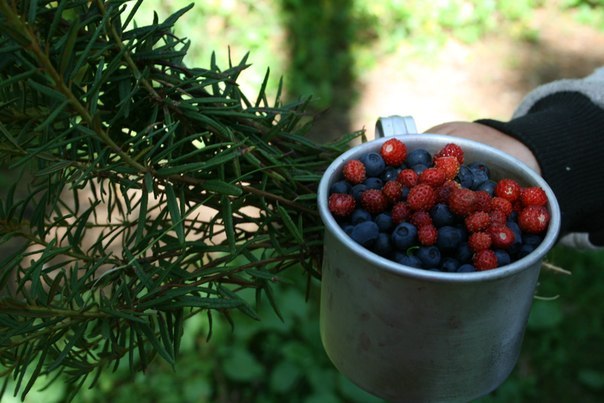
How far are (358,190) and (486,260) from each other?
15 cm

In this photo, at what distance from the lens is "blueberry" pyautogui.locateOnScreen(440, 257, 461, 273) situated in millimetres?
720

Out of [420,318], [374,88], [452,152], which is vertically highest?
[452,152]

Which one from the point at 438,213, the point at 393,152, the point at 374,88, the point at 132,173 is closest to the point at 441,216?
the point at 438,213

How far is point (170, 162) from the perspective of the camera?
28.2 inches

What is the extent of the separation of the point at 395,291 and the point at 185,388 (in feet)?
4.13

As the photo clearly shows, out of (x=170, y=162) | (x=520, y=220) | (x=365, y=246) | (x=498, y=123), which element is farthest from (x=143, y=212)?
(x=498, y=123)

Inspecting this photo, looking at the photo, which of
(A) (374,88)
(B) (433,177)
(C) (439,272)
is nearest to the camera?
(C) (439,272)

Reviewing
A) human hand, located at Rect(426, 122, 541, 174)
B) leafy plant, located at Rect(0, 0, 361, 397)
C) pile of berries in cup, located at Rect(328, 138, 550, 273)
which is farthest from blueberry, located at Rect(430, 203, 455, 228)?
human hand, located at Rect(426, 122, 541, 174)

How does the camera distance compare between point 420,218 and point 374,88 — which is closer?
point 420,218

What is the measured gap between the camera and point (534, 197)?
77 cm

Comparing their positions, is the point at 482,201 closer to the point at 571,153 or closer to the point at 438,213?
the point at 438,213

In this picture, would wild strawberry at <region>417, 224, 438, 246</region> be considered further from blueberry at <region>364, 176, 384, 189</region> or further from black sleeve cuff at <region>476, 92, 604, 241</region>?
black sleeve cuff at <region>476, 92, 604, 241</region>

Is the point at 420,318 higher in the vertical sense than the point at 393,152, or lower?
lower

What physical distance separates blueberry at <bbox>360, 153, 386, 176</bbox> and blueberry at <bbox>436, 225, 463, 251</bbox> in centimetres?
11
